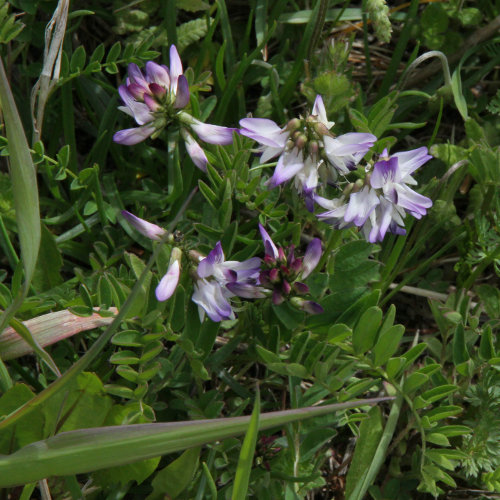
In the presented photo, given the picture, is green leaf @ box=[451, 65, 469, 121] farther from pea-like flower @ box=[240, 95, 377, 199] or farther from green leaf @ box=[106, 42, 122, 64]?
green leaf @ box=[106, 42, 122, 64]

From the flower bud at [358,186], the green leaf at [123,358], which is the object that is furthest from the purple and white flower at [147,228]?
the flower bud at [358,186]

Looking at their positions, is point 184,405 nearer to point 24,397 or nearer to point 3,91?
point 24,397

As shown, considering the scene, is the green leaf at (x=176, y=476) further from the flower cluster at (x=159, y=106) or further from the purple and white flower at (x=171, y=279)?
the flower cluster at (x=159, y=106)

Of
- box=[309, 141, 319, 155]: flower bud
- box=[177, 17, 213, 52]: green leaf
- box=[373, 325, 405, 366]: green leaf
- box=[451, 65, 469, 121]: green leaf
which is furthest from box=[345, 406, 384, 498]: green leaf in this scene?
box=[177, 17, 213, 52]: green leaf

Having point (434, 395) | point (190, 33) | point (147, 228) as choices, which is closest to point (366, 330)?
point (434, 395)

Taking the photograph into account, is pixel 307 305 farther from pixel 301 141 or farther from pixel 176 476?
pixel 176 476

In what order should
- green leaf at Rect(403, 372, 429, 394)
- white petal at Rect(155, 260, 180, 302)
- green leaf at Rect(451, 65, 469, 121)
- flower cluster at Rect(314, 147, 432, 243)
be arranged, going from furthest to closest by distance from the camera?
green leaf at Rect(451, 65, 469, 121) < green leaf at Rect(403, 372, 429, 394) < flower cluster at Rect(314, 147, 432, 243) < white petal at Rect(155, 260, 180, 302)
